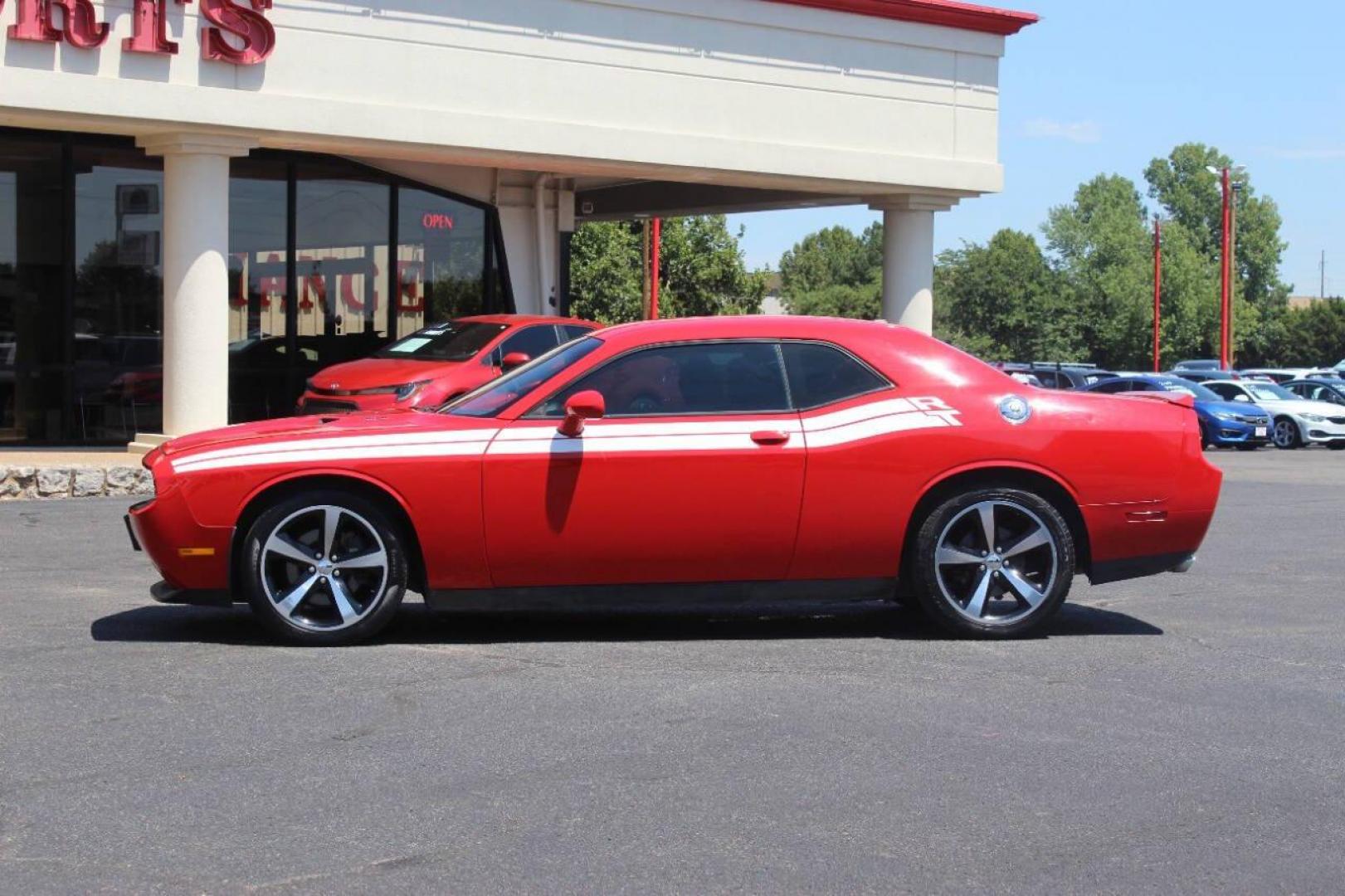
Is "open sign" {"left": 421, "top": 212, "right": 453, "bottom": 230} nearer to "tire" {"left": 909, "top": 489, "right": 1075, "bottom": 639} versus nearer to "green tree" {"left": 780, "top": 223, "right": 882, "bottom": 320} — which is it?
"tire" {"left": 909, "top": 489, "right": 1075, "bottom": 639}

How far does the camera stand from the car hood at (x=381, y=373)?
674 inches

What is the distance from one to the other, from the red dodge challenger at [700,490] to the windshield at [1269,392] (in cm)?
2696

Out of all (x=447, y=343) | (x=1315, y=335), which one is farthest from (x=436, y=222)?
(x=1315, y=335)

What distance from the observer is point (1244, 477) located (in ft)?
71.9

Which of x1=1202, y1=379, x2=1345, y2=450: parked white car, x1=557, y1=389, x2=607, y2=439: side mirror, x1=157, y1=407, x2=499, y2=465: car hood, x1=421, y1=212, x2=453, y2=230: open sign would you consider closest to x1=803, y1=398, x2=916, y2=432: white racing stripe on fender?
x1=557, y1=389, x2=607, y2=439: side mirror

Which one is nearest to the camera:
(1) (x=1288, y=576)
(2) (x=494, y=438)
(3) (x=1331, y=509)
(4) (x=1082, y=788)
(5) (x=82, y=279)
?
(4) (x=1082, y=788)

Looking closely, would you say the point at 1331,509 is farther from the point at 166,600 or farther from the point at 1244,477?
the point at 166,600

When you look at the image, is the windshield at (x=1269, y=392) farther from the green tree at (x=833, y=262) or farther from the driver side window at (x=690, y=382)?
the green tree at (x=833, y=262)

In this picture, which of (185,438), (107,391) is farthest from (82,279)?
(185,438)

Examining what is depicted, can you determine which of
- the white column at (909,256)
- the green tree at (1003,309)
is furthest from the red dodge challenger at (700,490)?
the green tree at (1003,309)

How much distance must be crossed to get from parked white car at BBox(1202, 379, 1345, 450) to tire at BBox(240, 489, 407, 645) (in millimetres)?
27659

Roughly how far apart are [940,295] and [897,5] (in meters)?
91.4

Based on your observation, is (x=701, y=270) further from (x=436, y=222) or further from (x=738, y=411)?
(x=738, y=411)

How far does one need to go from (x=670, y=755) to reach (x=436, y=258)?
17.9 m
